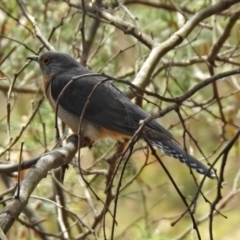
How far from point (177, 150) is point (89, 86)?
1.17m

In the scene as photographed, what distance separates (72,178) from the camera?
18.2ft

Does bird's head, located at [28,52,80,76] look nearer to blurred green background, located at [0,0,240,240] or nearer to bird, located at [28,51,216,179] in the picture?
bird, located at [28,51,216,179]

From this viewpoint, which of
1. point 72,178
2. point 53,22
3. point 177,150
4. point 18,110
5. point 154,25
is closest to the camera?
point 177,150

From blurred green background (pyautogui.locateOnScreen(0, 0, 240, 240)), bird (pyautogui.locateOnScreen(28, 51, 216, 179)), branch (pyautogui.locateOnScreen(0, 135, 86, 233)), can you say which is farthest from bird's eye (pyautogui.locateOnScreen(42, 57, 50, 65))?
branch (pyautogui.locateOnScreen(0, 135, 86, 233))

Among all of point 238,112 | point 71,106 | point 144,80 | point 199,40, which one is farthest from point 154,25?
point 144,80

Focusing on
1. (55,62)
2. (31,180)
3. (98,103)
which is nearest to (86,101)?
(98,103)

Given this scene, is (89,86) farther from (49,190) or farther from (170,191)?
(170,191)

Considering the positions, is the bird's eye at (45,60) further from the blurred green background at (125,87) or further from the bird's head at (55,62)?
the blurred green background at (125,87)

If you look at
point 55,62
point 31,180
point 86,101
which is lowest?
point 31,180

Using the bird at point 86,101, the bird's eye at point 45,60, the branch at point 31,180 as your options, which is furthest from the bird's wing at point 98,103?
the branch at point 31,180

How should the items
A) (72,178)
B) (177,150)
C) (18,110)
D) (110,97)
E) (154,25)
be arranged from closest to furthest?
(177,150) < (110,97) < (72,178) < (154,25) < (18,110)

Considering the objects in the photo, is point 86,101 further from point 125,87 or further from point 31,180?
point 31,180

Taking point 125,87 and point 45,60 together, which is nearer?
point 45,60

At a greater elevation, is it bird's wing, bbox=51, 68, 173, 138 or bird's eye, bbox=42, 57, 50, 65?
bird's eye, bbox=42, 57, 50, 65
